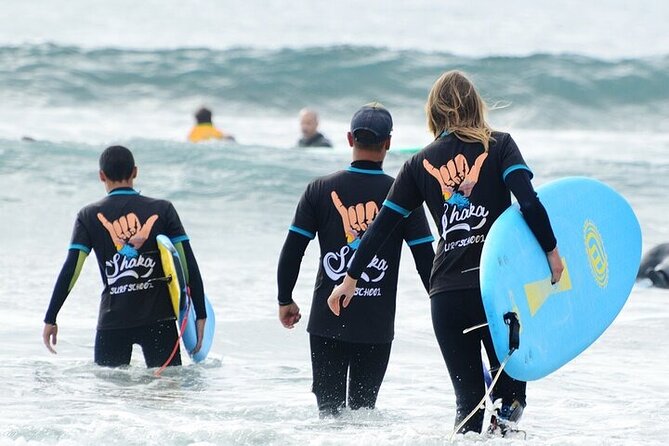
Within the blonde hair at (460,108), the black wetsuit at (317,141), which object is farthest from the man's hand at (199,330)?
the black wetsuit at (317,141)

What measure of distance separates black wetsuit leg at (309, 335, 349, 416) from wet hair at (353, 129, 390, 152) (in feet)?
2.51

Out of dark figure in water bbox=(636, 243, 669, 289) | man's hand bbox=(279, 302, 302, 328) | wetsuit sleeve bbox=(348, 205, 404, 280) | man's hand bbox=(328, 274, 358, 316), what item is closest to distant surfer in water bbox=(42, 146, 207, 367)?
man's hand bbox=(279, 302, 302, 328)

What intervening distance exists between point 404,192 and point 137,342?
6.97 feet

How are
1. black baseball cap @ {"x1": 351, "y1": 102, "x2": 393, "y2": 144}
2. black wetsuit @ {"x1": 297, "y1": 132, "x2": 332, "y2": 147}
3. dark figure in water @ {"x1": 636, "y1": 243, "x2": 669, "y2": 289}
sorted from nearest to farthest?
black baseball cap @ {"x1": 351, "y1": 102, "x2": 393, "y2": 144} → dark figure in water @ {"x1": 636, "y1": 243, "x2": 669, "y2": 289} → black wetsuit @ {"x1": 297, "y1": 132, "x2": 332, "y2": 147}

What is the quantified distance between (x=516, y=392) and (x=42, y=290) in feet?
17.3

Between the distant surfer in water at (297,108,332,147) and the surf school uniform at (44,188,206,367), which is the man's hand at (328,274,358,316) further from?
the distant surfer in water at (297,108,332,147)

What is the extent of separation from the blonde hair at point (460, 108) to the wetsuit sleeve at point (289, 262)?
2.65 ft

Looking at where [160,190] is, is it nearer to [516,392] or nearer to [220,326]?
[220,326]

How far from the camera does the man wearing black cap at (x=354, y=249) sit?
4.42 metres

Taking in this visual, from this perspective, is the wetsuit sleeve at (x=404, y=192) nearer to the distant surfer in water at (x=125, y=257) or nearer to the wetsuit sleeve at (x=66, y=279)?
the distant surfer in water at (x=125, y=257)

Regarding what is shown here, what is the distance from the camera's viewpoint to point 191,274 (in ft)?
17.9

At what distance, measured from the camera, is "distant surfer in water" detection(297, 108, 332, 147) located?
14953 millimetres

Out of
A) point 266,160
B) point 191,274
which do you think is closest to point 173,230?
point 191,274

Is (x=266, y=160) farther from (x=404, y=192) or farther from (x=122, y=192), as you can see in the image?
(x=404, y=192)
